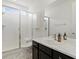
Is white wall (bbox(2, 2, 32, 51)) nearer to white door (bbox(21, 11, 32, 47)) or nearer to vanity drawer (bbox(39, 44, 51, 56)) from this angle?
white door (bbox(21, 11, 32, 47))

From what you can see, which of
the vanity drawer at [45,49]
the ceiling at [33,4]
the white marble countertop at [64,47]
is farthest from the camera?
the ceiling at [33,4]

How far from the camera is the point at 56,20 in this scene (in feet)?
7.58

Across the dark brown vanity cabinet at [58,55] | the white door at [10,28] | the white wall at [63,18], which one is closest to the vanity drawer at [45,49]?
the dark brown vanity cabinet at [58,55]

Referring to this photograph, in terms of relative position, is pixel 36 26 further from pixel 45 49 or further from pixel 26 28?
pixel 45 49

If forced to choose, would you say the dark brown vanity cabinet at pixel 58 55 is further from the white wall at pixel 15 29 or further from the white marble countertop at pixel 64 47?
the white wall at pixel 15 29

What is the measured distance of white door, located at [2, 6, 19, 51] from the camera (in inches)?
109

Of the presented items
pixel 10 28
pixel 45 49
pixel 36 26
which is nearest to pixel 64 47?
pixel 45 49

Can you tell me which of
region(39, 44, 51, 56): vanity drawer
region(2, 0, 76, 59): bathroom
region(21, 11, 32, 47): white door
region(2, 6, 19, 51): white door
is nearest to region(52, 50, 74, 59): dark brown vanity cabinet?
region(2, 0, 76, 59): bathroom

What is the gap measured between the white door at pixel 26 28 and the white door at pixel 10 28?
0.88 feet

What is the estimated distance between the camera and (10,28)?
295cm

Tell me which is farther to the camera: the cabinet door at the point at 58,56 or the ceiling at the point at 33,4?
the ceiling at the point at 33,4

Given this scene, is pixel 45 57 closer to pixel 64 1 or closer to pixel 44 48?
pixel 44 48

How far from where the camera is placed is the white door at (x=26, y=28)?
338cm

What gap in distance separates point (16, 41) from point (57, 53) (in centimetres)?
239
